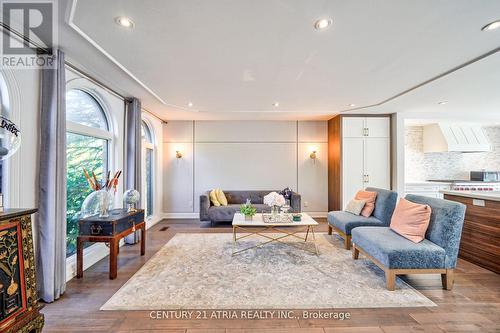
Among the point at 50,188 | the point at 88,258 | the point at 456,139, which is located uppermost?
the point at 456,139

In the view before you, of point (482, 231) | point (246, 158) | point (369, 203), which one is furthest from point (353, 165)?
point (246, 158)

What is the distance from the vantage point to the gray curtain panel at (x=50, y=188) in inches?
85.0

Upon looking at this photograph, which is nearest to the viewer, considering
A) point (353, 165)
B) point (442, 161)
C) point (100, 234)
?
point (100, 234)

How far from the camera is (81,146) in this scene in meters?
3.08

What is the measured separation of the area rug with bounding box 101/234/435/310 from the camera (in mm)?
2146

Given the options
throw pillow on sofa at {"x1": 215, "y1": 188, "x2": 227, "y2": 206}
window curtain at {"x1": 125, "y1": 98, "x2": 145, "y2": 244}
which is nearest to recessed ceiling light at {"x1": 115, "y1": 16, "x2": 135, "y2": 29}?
window curtain at {"x1": 125, "y1": 98, "x2": 145, "y2": 244}

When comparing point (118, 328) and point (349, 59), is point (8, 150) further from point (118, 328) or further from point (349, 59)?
point (349, 59)

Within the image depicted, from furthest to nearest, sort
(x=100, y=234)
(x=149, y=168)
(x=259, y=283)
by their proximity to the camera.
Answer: (x=149, y=168) → (x=100, y=234) → (x=259, y=283)

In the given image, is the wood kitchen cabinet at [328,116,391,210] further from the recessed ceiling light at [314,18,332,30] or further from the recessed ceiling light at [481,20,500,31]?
the recessed ceiling light at [314,18,332,30]

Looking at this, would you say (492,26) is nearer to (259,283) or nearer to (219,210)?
(259,283)

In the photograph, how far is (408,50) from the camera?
7.72ft

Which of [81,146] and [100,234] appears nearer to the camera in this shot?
[100,234]

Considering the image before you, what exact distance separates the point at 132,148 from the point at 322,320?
12.2 feet

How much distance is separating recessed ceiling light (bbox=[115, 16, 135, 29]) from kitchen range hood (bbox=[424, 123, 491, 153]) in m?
7.18
